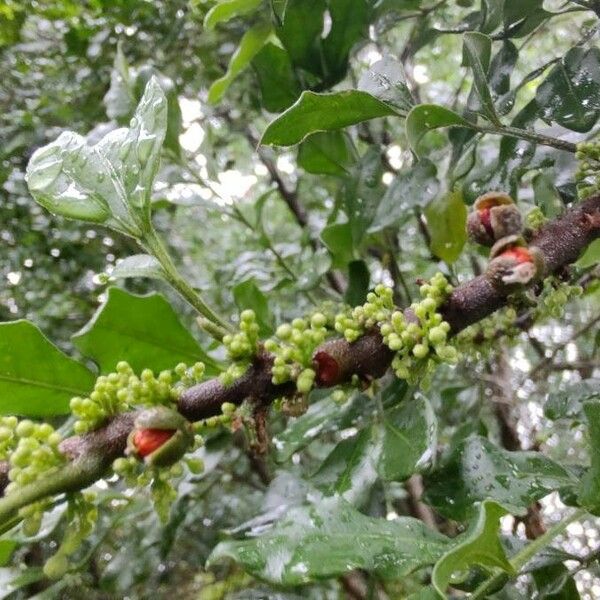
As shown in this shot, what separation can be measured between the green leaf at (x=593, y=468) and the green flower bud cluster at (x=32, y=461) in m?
0.33

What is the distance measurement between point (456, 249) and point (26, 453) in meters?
0.47

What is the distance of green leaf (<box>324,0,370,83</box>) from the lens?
0.73m

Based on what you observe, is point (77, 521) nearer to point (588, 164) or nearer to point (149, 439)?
point (149, 439)

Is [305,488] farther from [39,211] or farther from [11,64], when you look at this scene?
[11,64]

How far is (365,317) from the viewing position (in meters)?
0.48

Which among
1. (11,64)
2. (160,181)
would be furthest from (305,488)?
A: (11,64)

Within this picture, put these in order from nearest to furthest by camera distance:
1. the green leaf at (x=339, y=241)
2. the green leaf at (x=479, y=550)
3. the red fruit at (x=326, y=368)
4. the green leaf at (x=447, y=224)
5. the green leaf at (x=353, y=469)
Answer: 1. the green leaf at (x=479, y=550)
2. the red fruit at (x=326, y=368)
3. the green leaf at (x=353, y=469)
4. the green leaf at (x=447, y=224)
5. the green leaf at (x=339, y=241)

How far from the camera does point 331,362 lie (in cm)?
47

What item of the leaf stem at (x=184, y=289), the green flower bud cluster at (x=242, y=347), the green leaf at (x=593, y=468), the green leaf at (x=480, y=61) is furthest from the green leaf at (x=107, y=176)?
the green leaf at (x=593, y=468)

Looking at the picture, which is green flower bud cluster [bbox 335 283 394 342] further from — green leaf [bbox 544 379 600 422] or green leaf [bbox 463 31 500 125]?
green leaf [bbox 544 379 600 422]

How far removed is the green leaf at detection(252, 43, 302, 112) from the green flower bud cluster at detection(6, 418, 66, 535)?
51 centimetres

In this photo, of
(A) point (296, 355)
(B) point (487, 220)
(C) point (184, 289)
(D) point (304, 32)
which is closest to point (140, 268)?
(C) point (184, 289)

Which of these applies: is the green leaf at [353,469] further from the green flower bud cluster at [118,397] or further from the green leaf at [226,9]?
the green leaf at [226,9]

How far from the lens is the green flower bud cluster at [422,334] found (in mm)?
455
